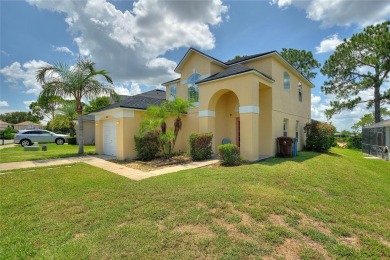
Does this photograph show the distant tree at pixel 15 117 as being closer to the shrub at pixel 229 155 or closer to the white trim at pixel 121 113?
the white trim at pixel 121 113

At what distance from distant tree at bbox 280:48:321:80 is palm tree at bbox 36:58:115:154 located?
30.9m

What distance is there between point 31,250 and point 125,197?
8.00 ft

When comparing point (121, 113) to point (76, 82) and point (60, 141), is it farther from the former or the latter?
point (60, 141)

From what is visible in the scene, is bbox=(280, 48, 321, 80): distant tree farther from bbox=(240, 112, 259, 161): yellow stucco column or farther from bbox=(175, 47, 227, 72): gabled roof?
bbox=(240, 112, 259, 161): yellow stucco column

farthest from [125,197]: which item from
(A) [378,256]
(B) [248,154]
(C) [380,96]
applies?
(C) [380,96]

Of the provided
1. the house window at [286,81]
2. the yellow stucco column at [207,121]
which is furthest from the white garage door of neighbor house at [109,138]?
the house window at [286,81]

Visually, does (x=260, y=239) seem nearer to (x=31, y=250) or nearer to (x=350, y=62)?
(x=31, y=250)

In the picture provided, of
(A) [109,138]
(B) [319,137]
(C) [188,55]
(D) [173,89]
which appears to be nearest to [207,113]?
(C) [188,55]

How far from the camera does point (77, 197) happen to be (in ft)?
19.0

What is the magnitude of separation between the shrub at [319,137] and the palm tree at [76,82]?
16852mm

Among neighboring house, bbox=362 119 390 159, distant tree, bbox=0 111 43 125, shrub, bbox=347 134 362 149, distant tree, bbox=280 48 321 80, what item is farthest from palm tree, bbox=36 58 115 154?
distant tree, bbox=0 111 43 125

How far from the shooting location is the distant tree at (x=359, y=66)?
20766 mm

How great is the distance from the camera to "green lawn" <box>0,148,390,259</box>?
334cm

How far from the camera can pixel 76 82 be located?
14422 mm
